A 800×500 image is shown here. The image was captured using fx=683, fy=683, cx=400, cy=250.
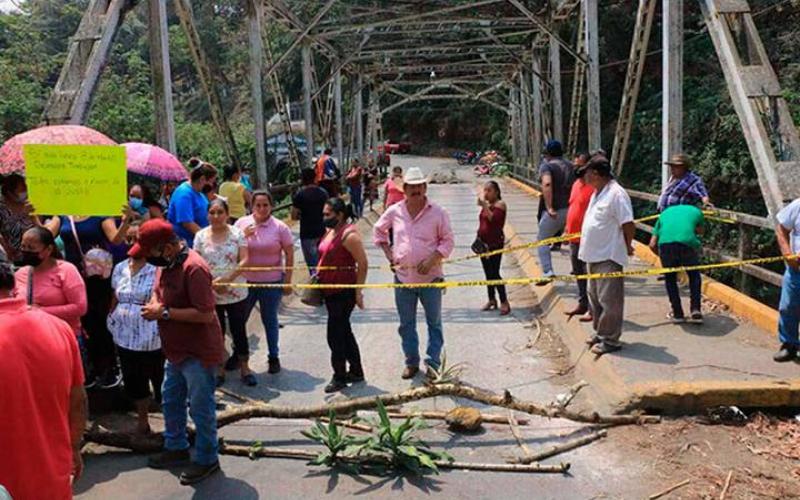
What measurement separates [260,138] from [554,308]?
5.87 meters

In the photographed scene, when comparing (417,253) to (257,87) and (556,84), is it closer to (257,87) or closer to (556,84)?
(257,87)

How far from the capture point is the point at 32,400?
2.52m

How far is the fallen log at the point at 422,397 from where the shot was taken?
4703 mm

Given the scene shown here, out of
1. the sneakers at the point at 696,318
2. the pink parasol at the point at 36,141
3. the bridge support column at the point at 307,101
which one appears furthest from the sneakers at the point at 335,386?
the bridge support column at the point at 307,101

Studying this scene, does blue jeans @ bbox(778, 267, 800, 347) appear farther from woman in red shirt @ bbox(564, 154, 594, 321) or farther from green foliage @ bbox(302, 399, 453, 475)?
green foliage @ bbox(302, 399, 453, 475)

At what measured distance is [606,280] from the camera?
5594mm

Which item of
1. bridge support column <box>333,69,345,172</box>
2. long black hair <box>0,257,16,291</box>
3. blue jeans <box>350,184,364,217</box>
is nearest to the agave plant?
long black hair <box>0,257,16,291</box>

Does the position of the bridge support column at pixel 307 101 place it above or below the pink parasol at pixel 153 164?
above

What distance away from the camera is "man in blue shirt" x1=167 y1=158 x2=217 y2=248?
659cm

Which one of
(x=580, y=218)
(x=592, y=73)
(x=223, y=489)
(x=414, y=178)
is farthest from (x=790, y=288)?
(x=592, y=73)

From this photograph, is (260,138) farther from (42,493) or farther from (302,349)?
(42,493)

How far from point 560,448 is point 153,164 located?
4307 millimetres

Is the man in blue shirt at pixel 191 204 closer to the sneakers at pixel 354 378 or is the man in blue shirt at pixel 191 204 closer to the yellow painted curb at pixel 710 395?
the sneakers at pixel 354 378

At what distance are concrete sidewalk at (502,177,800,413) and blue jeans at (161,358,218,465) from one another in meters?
2.77
